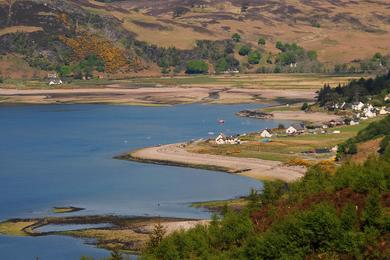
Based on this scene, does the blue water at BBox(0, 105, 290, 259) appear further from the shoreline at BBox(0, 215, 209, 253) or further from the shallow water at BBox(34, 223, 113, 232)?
the shallow water at BBox(34, 223, 113, 232)

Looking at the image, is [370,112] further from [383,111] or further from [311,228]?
[311,228]

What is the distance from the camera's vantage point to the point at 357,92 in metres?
138

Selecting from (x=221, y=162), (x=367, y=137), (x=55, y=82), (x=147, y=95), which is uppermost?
(x=367, y=137)

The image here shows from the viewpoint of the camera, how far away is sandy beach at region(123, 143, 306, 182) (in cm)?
8331

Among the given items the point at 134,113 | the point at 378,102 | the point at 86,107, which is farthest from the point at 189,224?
the point at 86,107

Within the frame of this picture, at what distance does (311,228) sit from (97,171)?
161 feet

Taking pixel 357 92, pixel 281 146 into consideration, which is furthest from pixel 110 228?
pixel 357 92

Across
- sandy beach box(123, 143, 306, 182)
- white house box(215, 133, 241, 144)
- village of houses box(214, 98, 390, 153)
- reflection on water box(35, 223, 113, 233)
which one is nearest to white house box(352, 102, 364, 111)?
village of houses box(214, 98, 390, 153)

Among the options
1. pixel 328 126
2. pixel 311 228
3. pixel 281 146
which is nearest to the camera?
pixel 311 228

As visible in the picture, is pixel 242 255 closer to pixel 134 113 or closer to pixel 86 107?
pixel 134 113

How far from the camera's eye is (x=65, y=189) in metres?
79.2

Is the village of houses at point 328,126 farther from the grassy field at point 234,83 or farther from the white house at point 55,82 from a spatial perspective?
the white house at point 55,82

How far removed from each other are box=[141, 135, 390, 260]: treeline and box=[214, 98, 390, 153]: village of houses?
4734cm

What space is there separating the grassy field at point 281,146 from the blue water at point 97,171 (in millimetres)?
7183
